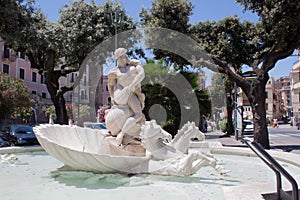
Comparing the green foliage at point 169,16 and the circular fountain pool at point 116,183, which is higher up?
the green foliage at point 169,16

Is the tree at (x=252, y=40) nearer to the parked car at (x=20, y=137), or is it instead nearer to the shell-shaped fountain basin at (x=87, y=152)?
the parked car at (x=20, y=137)

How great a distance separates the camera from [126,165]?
5.64m

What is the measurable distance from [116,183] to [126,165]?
56cm

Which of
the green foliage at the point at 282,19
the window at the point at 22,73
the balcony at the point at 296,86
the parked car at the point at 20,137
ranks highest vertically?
the window at the point at 22,73

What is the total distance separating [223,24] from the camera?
1586cm

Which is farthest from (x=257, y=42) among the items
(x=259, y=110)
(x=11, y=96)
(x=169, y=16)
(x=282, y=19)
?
(x=11, y=96)

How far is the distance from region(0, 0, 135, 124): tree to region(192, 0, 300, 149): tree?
5.36m

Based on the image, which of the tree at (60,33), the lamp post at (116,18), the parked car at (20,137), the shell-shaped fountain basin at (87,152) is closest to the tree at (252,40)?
the lamp post at (116,18)

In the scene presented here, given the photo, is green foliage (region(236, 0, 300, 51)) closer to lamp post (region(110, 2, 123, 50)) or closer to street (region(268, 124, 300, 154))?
street (region(268, 124, 300, 154))

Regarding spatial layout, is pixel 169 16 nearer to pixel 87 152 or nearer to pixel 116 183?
pixel 87 152

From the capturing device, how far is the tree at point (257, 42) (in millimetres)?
12086

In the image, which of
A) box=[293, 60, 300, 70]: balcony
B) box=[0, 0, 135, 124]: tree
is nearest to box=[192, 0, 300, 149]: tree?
box=[0, 0, 135, 124]: tree

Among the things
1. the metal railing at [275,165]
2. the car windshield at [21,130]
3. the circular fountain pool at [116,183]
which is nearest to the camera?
the metal railing at [275,165]

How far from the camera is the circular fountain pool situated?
4.36 metres
